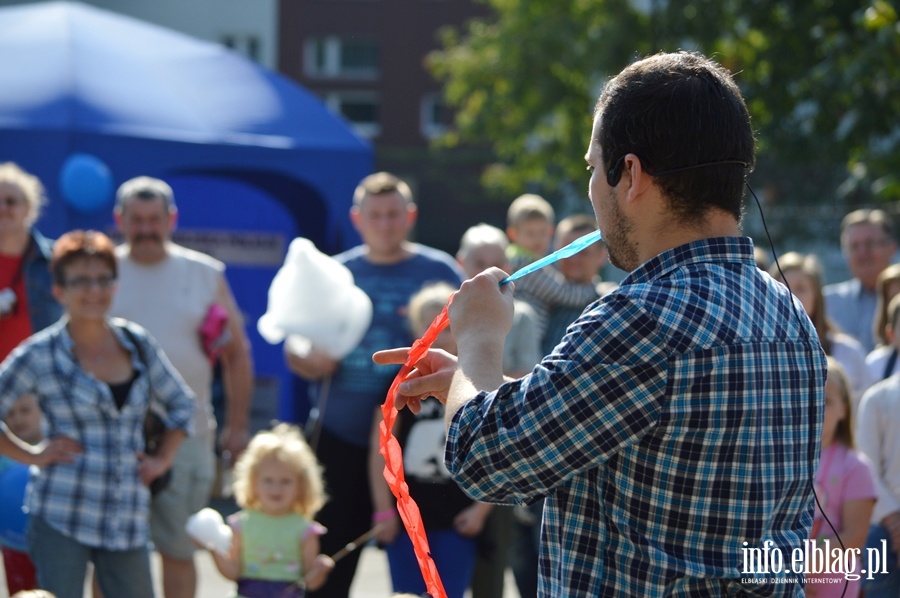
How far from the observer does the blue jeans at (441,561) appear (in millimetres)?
5008

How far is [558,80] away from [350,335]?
20023 mm

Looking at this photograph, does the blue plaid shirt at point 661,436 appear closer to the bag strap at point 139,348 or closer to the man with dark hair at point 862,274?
the bag strap at point 139,348

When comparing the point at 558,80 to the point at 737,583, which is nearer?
the point at 737,583

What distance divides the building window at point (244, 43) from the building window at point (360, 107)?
2.86m

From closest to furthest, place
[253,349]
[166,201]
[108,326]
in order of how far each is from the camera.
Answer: [108,326]
[166,201]
[253,349]

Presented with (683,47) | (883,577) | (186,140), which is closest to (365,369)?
(883,577)

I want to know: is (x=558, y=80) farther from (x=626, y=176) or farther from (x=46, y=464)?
(x=626, y=176)

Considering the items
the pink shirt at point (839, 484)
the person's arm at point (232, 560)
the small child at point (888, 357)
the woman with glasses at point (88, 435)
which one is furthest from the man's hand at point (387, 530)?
the small child at point (888, 357)

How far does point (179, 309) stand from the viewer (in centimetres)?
577

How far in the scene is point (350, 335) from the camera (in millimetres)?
5246

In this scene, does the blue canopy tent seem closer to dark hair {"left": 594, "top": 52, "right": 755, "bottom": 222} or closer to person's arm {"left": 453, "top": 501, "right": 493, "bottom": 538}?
person's arm {"left": 453, "top": 501, "right": 493, "bottom": 538}

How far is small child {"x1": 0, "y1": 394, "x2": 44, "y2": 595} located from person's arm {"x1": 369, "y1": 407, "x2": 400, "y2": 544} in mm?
1368

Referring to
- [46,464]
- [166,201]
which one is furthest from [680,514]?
Result: [166,201]

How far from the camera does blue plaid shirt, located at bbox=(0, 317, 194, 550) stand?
14.6 feet
